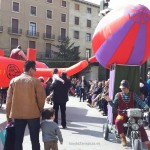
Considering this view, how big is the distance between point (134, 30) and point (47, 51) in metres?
42.1

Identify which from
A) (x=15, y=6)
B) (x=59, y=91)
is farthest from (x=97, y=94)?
(x=15, y=6)

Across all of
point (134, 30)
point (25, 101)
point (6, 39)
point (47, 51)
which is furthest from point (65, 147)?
point (47, 51)

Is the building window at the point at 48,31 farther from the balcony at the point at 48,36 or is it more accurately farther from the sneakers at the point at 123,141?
the sneakers at the point at 123,141

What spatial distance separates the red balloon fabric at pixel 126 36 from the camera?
6746mm

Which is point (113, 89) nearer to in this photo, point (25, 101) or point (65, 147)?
point (65, 147)

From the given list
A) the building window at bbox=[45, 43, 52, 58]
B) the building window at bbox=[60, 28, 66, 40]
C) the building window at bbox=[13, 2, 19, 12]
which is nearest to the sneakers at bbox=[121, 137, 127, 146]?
the building window at bbox=[13, 2, 19, 12]

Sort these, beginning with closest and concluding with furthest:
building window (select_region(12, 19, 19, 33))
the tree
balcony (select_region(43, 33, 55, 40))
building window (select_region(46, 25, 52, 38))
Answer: building window (select_region(12, 19, 19, 33)) → the tree → balcony (select_region(43, 33, 55, 40)) → building window (select_region(46, 25, 52, 38))

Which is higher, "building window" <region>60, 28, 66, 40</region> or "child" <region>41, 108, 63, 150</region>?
"building window" <region>60, 28, 66, 40</region>

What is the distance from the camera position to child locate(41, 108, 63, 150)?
5332mm

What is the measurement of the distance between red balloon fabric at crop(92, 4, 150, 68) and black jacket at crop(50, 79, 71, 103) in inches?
81.1

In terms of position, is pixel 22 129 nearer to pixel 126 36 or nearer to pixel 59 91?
pixel 126 36

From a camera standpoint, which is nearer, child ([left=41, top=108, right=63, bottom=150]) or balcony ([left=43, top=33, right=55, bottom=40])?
child ([left=41, top=108, right=63, bottom=150])

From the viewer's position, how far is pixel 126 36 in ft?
22.1

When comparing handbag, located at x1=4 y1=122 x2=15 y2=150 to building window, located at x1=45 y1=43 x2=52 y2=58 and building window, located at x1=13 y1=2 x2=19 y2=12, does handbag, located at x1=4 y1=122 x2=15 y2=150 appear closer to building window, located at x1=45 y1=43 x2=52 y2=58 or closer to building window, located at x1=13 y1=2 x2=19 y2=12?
building window, located at x1=13 y1=2 x2=19 y2=12
